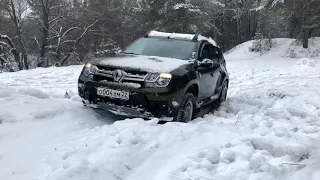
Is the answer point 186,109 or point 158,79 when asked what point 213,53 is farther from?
point 158,79

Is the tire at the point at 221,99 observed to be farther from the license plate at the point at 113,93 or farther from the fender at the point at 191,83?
the license plate at the point at 113,93

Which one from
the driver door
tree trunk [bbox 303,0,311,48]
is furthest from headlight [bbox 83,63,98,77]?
tree trunk [bbox 303,0,311,48]

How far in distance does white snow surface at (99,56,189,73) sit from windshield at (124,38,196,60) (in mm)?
523

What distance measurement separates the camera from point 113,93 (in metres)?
5.84

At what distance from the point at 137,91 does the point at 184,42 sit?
7.21 ft

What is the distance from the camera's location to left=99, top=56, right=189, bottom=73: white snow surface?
19.3 ft

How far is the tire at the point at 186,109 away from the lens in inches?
240

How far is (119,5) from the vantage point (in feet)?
135

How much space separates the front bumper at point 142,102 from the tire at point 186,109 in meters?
0.18

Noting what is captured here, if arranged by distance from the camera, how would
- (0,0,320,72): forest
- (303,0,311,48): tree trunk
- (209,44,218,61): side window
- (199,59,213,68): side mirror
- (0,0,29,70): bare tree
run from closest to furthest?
(199,59,213,68): side mirror, (209,44,218,61): side window, (303,0,311,48): tree trunk, (0,0,320,72): forest, (0,0,29,70): bare tree

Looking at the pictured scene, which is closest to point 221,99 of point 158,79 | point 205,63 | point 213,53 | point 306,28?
point 213,53

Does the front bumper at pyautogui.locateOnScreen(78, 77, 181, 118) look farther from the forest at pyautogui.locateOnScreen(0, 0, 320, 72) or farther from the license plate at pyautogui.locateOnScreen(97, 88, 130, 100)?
the forest at pyautogui.locateOnScreen(0, 0, 320, 72)

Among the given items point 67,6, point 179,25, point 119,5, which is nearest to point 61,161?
point 179,25

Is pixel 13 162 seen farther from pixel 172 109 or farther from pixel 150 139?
pixel 172 109
